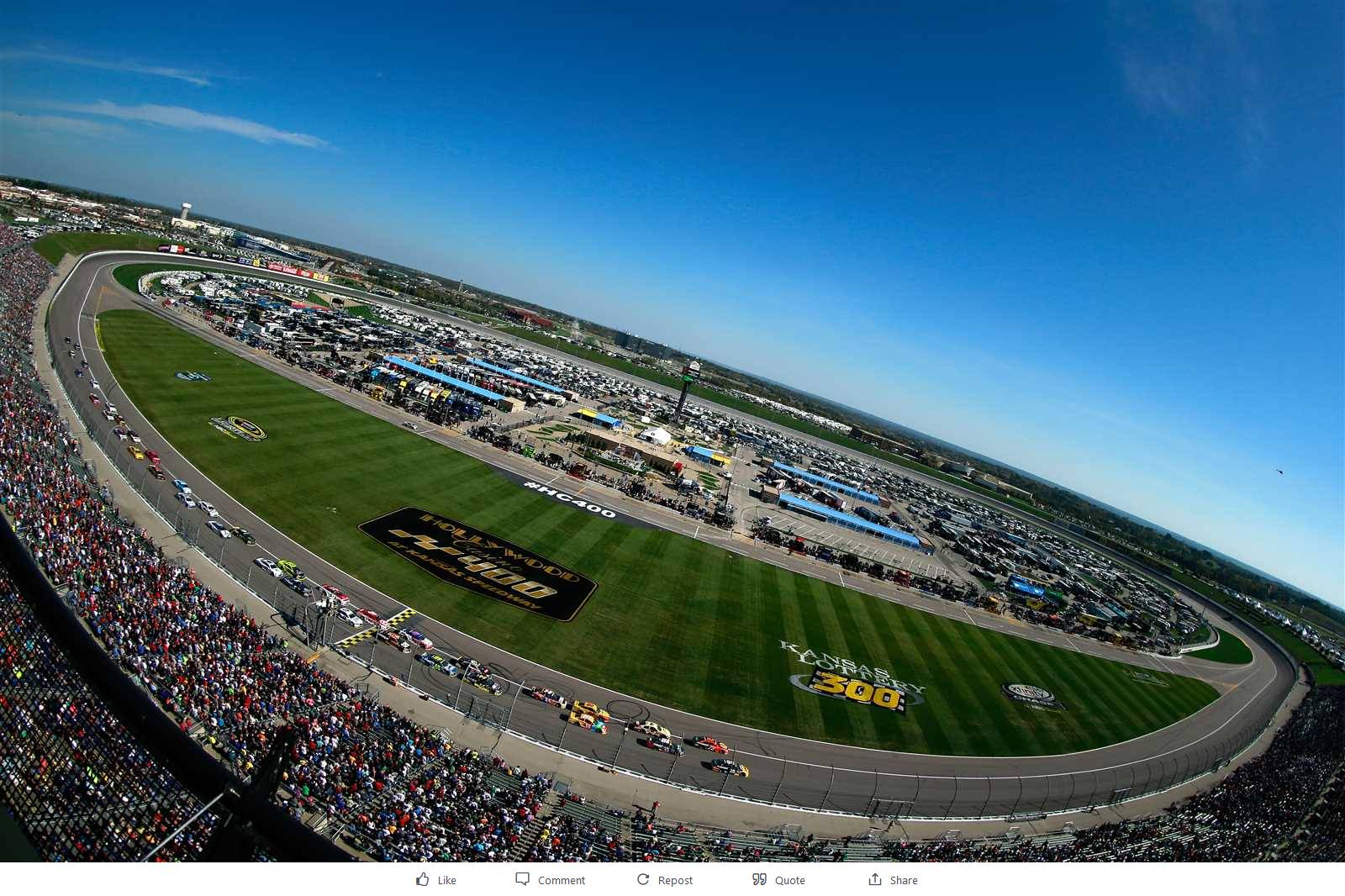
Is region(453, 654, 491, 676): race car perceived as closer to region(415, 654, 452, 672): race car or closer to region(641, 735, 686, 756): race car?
region(415, 654, 452, 672): race car

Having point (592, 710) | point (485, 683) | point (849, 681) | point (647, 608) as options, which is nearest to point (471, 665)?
point (485, 683)

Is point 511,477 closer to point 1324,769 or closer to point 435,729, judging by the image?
point 435,729

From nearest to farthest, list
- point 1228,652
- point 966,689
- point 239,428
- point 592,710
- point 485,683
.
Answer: point 485,683
point 592,710
point 966,689
point 239,428
point 1228,652

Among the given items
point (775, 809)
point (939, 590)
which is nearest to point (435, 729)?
point (775, 809)

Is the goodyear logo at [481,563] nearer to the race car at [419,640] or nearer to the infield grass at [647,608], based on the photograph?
the infield grass at [647,608]

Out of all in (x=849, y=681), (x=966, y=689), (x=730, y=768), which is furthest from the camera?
(x=966, y=689)

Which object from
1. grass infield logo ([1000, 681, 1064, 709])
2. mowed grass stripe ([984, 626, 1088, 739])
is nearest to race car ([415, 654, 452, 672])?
mowed grass stripe ([984, 626, 1088, 739])

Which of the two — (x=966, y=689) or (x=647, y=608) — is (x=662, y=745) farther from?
(x=966, y=689)
